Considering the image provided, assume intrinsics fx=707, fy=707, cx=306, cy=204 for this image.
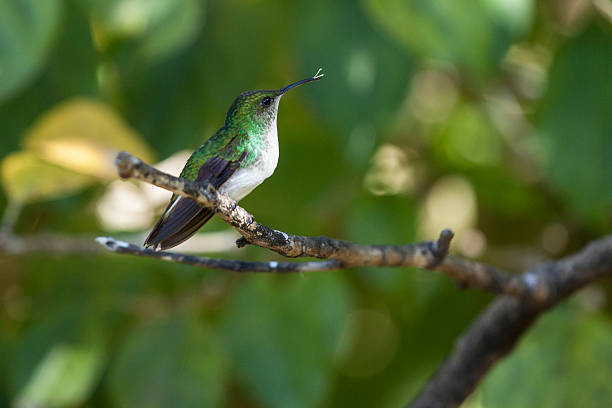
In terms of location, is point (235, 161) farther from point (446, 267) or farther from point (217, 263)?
point (446, 267)

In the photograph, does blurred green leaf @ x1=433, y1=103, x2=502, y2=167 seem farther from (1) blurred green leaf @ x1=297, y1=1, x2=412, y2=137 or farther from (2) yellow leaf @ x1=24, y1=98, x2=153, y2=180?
(2) yellow leaf @ x1=24, y1=98, x2=153, y2=180

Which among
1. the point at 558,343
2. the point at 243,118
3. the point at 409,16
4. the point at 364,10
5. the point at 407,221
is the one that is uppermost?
the point at 364,10

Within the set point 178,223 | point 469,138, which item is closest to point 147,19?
point 178,223

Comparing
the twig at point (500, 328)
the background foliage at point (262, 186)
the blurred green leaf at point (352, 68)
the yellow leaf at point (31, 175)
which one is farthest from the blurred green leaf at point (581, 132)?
the yellow leaf at point (31, 175)

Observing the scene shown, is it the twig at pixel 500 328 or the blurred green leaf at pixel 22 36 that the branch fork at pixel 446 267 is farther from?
the blurred green leaf at pixel 22 36

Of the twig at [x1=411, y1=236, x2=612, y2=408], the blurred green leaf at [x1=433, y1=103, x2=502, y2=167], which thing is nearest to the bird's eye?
the twig at [x1=411, y1=236, x2=612, y2=408]

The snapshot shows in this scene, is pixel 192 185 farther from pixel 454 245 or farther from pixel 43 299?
pixel 454 245

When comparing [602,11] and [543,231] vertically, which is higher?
[602,11]

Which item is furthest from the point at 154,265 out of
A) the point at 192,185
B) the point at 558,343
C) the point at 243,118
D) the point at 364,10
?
the point at 192,185
